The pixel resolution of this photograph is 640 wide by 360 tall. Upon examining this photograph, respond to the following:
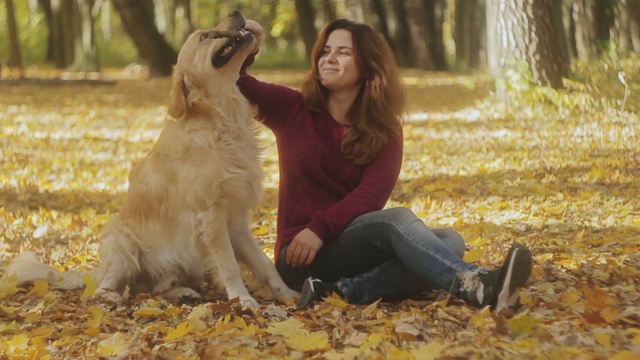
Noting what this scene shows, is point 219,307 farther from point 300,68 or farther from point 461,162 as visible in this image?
point 300,68

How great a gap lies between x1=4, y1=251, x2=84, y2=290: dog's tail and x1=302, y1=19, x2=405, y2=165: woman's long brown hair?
1655 millimetres

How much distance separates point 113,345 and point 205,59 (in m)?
1.71

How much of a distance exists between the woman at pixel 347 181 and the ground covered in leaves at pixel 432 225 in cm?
19

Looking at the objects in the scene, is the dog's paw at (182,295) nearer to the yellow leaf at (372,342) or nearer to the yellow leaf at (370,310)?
the yellow leaf at (370,310)

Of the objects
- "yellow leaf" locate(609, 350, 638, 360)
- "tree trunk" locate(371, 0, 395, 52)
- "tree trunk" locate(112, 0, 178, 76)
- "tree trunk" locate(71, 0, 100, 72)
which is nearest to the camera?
"yellow leaf" locate(609, 350, 638, 360)

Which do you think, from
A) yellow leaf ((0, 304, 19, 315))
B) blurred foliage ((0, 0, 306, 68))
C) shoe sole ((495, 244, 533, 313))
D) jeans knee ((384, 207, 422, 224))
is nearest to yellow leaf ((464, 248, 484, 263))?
jeans knee ((384, 207, 422, 224))

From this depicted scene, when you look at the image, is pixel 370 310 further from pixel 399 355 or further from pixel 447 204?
pixel 447 204

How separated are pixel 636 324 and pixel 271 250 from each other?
2.87 m

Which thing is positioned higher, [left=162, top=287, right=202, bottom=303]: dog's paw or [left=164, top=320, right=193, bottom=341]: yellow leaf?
[left=164, top=320, right=193, bottom=341]: yellow leaf

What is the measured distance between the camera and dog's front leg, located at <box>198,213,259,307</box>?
484cm

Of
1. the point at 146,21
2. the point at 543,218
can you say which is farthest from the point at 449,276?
the point at 146,21

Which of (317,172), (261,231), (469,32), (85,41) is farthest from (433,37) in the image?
(317,172)

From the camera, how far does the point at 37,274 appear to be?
5090mm

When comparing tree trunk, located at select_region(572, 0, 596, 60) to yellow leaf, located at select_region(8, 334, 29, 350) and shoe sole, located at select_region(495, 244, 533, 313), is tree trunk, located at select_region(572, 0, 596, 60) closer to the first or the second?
shoe sole, located at select_region(495, 244, 533, 313)
